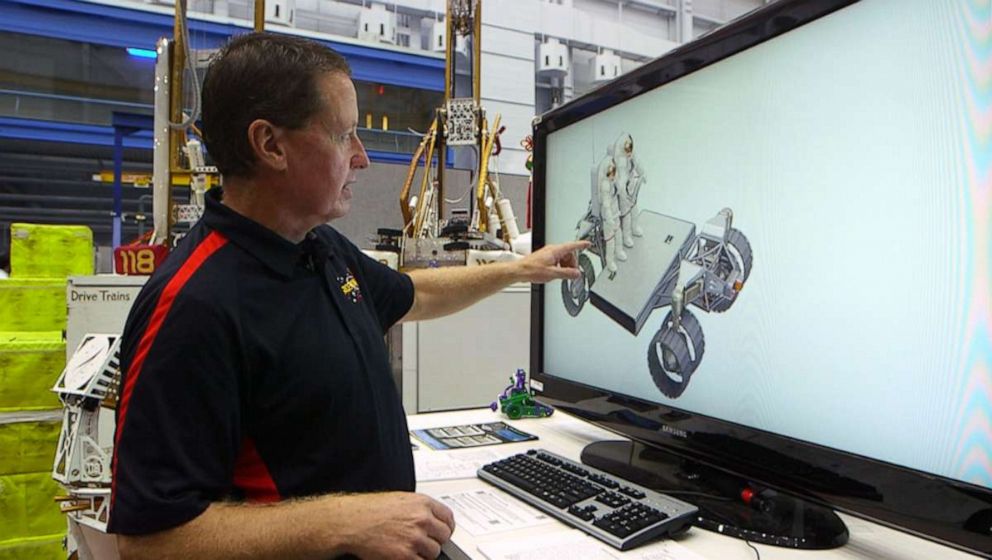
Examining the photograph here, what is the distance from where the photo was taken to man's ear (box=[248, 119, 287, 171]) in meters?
0.91

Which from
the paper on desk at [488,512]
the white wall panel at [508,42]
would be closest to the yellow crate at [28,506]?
the paper on desk at [488,512]

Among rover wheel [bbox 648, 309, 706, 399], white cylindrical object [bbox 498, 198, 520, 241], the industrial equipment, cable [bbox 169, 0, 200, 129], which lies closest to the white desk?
rover wheel [bbox 648, 309, 706, 399]

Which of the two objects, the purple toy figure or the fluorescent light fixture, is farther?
the fluorescent light fixture

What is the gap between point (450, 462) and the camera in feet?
3.72

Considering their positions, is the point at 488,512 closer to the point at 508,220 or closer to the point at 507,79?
the point at 508,220

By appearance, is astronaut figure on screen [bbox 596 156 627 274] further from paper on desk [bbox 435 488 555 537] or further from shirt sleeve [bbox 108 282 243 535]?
shirt sleeve [bbox 108 282 243 535]

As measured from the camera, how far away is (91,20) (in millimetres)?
4051

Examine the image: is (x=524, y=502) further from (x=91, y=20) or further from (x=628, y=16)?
(x=628, y=16)

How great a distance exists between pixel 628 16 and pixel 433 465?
500 centimetres

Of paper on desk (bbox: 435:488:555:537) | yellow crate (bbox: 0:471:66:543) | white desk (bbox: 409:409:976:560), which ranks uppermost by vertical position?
white desk (bbox: 409:409:976:560)

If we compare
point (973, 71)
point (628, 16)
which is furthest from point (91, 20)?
point (973, 71)

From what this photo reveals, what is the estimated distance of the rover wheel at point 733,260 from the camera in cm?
87

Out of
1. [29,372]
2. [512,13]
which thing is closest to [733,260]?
[29,372]

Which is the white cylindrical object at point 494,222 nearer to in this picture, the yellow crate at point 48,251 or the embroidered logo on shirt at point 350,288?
the embroidered logo on shirt at point 350,288
